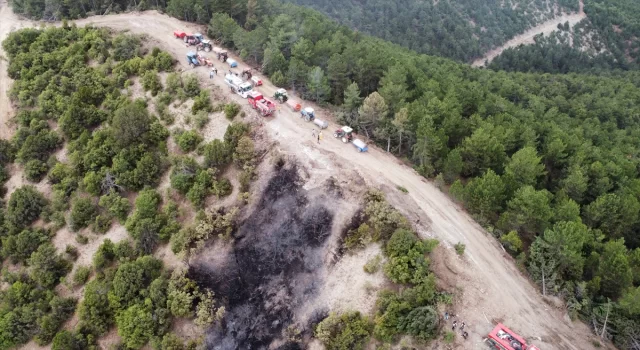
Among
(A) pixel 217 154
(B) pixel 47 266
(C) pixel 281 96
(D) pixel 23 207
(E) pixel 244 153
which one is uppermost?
(C) pixel 281 96

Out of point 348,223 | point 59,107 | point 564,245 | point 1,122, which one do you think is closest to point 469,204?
point 564,245

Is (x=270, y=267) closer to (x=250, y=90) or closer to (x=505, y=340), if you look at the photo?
(x=505, y=340)

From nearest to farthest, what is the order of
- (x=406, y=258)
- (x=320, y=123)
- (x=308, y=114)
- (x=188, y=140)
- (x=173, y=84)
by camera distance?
(x=406, y=258) < (x=188, y=140) < (x=320, y=123) < (x=308, y=114) < (x=173, y=84)

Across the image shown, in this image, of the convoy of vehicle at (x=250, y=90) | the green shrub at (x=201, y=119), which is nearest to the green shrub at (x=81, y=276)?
the green shrub at (x=201, y=119)

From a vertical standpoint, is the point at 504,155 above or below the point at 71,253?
above

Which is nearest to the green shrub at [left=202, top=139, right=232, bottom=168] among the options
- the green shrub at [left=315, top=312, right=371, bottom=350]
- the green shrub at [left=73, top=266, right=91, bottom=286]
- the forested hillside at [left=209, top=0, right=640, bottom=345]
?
the forested hillside at [left=209, top=0, right=640, bottom=345]

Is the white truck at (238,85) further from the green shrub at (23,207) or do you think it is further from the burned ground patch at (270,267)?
the green shrub at (23,207)

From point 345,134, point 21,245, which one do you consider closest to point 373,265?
point 345,134
